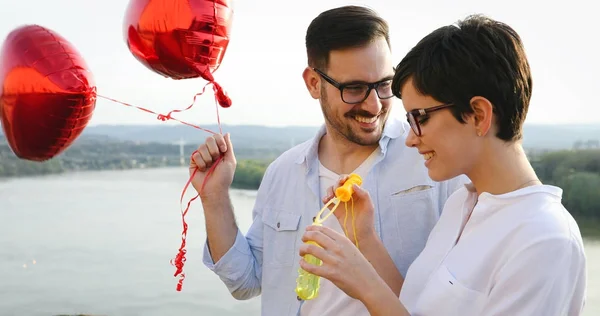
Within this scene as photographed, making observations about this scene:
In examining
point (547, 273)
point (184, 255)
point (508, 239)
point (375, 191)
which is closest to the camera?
point (547, 273)

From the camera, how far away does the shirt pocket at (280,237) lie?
2.43 meters

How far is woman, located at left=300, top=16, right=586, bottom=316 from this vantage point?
1.35 meters

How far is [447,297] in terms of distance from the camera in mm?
1514

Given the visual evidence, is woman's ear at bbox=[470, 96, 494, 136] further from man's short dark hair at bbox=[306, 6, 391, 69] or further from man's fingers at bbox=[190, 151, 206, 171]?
man's fingers at bbox=[190, 151, 206, 171]

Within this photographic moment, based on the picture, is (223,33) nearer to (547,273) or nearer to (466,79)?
(466,79)

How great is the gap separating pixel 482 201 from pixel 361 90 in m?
0.77

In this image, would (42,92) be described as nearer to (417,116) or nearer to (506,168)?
(417,116)

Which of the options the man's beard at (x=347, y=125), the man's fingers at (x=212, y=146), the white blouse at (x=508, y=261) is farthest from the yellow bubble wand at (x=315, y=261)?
the man's fingers at (x=212, y=146)

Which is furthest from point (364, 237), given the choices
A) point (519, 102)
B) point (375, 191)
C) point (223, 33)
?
point (223, 33)

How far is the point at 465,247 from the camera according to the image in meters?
1.55

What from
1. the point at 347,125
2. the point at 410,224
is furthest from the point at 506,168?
the point at 347,125

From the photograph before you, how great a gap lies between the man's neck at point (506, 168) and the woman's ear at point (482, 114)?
0.05 m

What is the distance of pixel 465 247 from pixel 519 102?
37 centimetres

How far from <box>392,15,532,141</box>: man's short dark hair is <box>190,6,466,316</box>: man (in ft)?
2.11
